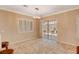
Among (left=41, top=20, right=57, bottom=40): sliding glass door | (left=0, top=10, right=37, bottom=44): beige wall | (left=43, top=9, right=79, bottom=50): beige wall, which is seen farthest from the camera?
(left=43, top=9, right=79, bottom=50): beige wall

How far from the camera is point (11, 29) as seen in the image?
9.23ft

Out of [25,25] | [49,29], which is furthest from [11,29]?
[49,29]

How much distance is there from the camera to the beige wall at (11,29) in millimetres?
2576

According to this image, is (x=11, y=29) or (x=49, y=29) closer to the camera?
(x=11, y=29)

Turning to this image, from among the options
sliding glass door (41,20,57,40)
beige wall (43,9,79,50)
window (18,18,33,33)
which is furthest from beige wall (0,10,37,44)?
beige wall (43,9,79,50)

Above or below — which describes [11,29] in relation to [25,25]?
below

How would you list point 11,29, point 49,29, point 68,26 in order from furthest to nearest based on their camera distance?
point 68,26 → point 49,29 → point 11,29

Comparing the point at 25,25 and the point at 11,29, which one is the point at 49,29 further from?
the point at 11,29

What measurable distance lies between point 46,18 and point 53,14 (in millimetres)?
292

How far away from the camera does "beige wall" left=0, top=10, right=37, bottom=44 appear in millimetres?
2576

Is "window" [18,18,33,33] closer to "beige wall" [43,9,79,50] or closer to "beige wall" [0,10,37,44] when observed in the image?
"beige wall" [0,10,37,44]

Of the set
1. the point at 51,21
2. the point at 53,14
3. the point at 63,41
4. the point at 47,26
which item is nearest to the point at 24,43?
the point at 47,26

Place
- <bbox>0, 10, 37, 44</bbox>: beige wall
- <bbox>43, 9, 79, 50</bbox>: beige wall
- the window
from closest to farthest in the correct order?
<bbox>0, 10, 37, 44</bbox>: beige wall → the window → <bbox>43, 9, 79, 50</bbox>: beige wall
